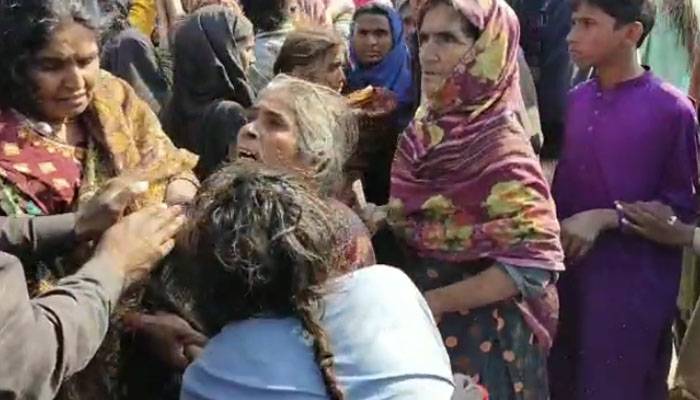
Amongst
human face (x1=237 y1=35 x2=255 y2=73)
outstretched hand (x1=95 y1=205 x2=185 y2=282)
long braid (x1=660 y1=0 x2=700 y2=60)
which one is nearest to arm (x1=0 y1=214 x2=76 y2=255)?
outstretched hand (x1=95 y1=205 x2=185 y2=282)

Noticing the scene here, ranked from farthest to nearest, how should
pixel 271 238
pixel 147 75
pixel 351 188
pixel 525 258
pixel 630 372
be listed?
pixel 147 75 < pixel 630 372 < pixel 351 188 < pixel 525 258 < pixel 271 238

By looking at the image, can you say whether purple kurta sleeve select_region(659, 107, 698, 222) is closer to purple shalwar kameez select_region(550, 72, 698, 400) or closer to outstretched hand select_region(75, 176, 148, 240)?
purple shalwar kameez select_region(550, 72, 698, 400)

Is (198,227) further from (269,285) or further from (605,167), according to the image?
(605,167)

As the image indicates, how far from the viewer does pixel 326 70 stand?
367 centimetres

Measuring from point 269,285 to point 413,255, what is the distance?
1258 millimetres

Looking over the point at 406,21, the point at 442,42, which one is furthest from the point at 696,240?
the point at 406,21

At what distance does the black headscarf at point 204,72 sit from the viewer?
4.01 meters

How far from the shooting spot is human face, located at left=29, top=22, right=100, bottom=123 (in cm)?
237

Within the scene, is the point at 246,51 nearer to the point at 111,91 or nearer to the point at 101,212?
the point at 111,91

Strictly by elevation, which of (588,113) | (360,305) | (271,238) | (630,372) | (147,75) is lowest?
(630,372)

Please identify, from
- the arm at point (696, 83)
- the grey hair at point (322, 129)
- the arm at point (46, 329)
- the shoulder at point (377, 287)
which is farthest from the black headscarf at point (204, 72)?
the shoulder at point (377, 287)

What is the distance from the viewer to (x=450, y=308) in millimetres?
2891

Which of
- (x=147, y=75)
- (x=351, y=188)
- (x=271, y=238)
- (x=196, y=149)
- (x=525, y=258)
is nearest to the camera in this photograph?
(x=271, y=238)

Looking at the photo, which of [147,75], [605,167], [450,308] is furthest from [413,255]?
[147,75]
